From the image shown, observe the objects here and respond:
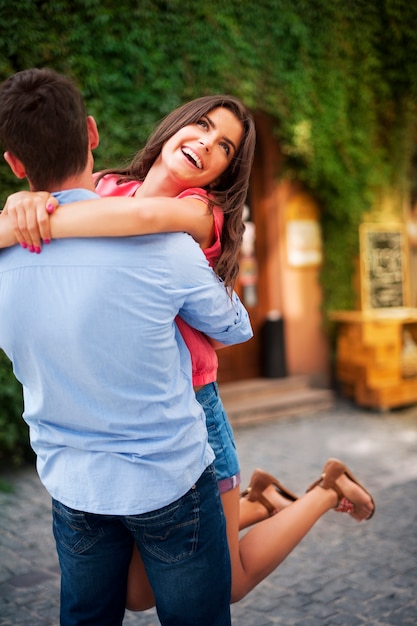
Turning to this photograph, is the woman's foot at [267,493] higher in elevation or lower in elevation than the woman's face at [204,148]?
lower

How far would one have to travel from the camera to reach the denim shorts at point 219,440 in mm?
1939

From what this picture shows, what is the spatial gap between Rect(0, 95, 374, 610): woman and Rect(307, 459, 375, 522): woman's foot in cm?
11

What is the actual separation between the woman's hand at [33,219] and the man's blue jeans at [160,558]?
0.67 meters

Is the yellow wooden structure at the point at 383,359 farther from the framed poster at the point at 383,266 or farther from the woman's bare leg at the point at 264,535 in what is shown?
the woman's bare leg at the point at 264,535

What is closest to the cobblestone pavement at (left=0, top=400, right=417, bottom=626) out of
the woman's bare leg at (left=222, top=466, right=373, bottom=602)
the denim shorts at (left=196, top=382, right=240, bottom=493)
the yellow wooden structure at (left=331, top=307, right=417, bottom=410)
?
the woman's bare leg at (left=222, top=466, right=373, bottom=602)

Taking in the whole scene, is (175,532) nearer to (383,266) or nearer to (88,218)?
(88,218)

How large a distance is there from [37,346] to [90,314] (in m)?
0.15

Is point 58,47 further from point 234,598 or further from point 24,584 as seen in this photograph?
point 234,598

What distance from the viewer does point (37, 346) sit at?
4.94 feet

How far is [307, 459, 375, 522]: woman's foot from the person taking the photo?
8.19 feet

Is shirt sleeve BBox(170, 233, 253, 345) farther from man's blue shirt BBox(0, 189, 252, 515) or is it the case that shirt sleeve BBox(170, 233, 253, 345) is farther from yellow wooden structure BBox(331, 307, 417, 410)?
yellow wooden structure BBox(331, 307, 417, 410)

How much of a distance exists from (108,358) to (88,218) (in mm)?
308

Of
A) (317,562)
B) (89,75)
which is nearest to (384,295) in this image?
(89,75)

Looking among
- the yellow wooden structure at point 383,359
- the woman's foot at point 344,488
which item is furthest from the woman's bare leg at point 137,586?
the yellow wooden structure at point 383,359
